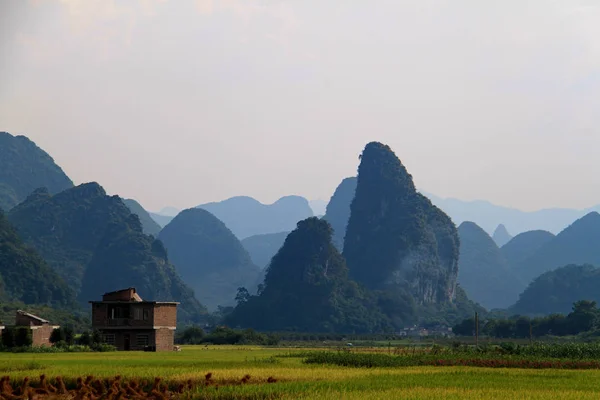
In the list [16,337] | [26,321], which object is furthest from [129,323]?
[16,337]

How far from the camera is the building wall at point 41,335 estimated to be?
200 ft

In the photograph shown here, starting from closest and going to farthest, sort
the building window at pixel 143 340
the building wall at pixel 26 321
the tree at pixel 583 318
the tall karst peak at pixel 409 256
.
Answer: the building wall at pixel 26 321, the building window at pixel 143 340, the tree at pixel 583 318, the tall karst peak at pixel 409 256

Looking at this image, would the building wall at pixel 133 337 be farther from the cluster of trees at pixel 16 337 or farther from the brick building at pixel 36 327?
the cluster of trees at pixel 16 337

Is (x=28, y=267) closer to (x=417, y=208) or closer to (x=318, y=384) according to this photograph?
(x=417, y=208)

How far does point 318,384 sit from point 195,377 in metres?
5.62

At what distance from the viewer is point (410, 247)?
634 ft

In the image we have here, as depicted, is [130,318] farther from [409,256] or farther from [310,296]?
[409,256]

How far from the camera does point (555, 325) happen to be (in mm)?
107188

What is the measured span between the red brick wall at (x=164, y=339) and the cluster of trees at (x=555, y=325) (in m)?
52.5

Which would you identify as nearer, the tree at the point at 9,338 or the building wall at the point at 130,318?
the tree at the point at 9,338

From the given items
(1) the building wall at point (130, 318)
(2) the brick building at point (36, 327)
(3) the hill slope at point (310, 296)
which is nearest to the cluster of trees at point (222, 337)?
(1) the building wall at point (130, 318)

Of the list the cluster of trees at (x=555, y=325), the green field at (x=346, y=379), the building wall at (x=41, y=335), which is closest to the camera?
the green field at (x=346, y=379)

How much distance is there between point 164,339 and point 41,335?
889cm

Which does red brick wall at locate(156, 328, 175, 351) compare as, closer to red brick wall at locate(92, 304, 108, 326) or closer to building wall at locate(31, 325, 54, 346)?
red brick wall at locate(92, 304, 108, 326)
